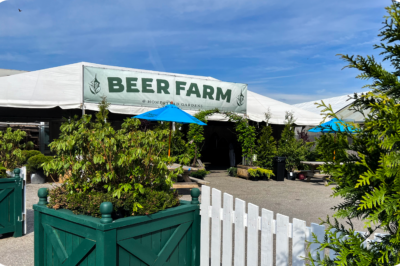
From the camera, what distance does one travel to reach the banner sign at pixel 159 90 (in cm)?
1155

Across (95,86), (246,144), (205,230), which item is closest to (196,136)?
(246,144)

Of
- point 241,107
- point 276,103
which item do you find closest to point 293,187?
point 241,107

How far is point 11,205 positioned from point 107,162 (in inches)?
119

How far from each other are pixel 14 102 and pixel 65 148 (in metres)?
9.72

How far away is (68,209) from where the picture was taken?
2.50 meters

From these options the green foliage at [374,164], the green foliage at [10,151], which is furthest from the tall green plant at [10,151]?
the green foliage at [374,164]

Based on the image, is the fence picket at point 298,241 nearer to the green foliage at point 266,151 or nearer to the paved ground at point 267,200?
the paved ground at point 267,200

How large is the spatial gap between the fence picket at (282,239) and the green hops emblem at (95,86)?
9931mm

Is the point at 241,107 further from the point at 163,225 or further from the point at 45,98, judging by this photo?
the point at 163,225

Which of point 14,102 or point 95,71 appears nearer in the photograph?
point 14,102

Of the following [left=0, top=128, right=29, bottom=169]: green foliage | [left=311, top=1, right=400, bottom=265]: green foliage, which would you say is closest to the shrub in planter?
[left=0, top=128, right=29, bottom=169]: green foliage

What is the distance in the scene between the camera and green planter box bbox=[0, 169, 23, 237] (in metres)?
4.63

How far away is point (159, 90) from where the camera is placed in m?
12.8

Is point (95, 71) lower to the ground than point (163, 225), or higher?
higher
